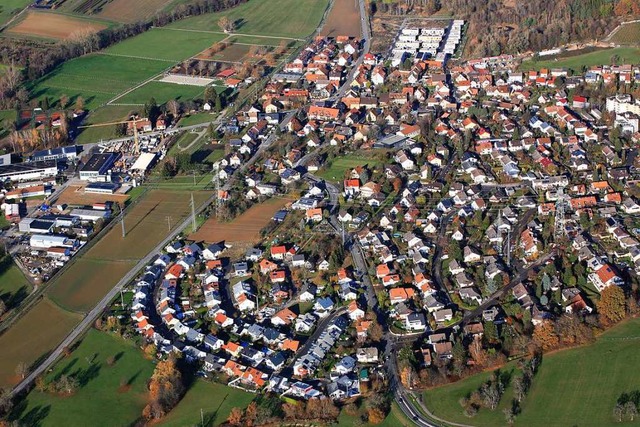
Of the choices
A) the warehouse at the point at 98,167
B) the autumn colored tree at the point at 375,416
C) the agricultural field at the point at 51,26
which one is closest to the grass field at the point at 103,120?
the warehouse at the point at 98,167

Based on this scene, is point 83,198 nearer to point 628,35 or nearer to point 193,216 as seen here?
point 193,216

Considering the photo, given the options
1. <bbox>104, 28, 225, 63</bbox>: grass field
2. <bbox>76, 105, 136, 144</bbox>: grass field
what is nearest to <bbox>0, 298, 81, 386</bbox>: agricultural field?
<bbox>76, 105, 136, 144</bbox>: grass field

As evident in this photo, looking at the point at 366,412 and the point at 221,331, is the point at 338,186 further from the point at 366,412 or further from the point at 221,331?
the point at 366,412

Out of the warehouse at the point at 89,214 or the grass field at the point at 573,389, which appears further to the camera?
the warehouse at the point at 89,214

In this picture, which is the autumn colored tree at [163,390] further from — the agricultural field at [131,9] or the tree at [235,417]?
the agricultural field at [131,9]

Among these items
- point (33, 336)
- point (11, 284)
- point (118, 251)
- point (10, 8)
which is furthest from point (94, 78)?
point (33, 336)

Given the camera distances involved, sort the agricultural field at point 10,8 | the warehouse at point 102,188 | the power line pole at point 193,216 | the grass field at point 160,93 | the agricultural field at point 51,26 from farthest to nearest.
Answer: the agricultural field at point 10,8, the agricultural field at point 51,26, the grass field at point 160,93, the warehouse at point 102,188, the power line pole at point 193,216
